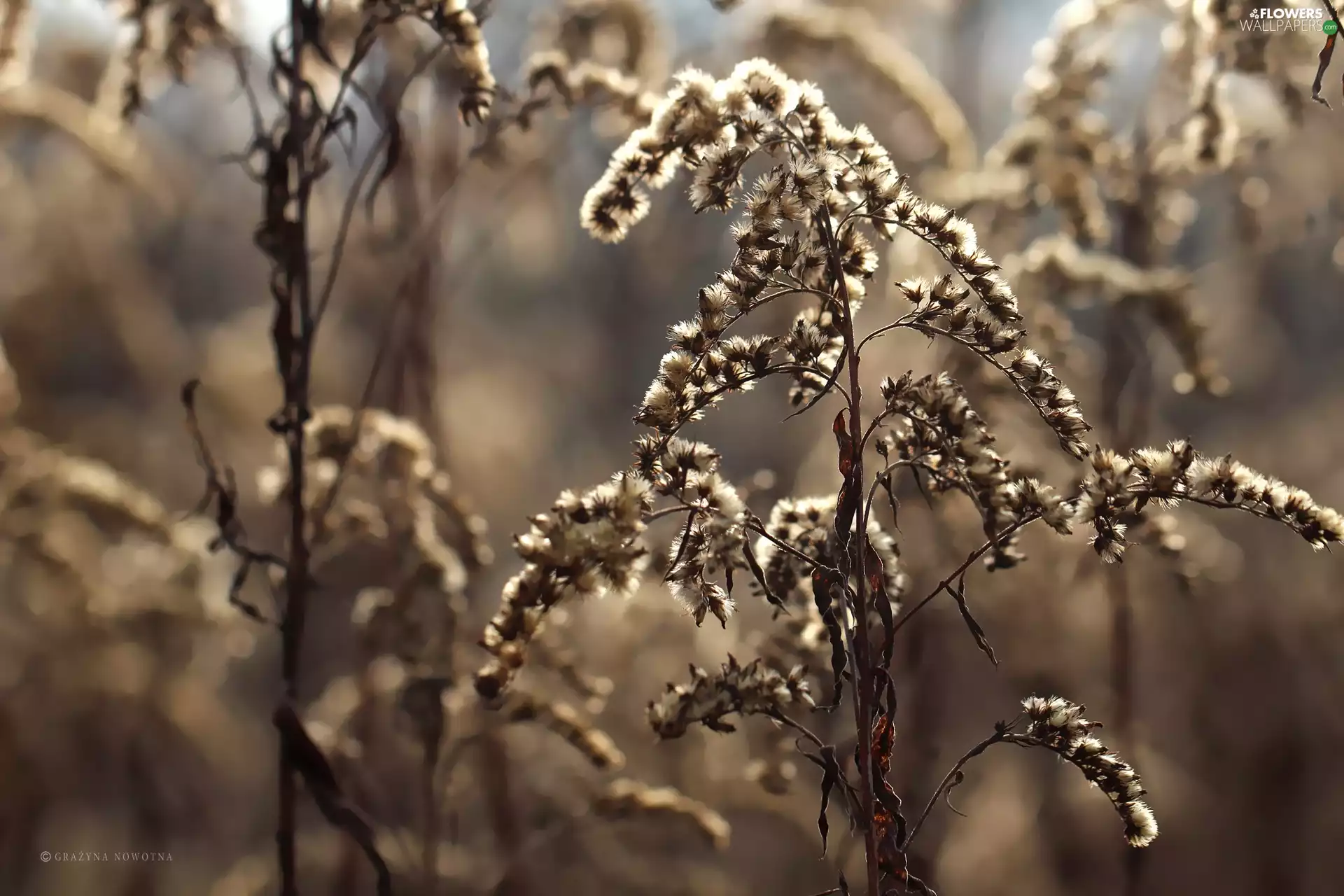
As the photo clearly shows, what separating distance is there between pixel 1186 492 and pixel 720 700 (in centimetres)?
57

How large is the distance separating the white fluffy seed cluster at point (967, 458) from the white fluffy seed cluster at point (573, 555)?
337 millimetres

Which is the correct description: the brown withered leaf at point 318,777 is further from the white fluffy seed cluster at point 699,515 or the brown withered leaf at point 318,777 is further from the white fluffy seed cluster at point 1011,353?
the white fluffy seed cluster at point 1011,353

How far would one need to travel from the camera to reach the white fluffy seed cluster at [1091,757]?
3.59 feet

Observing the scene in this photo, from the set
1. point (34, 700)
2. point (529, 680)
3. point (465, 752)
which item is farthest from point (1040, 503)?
point (34, 700)

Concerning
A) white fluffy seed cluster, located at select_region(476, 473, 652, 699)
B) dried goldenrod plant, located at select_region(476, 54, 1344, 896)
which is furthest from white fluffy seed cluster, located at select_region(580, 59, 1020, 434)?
white fluffy seed cluster, located at select_region(476, 473, 652, 699)

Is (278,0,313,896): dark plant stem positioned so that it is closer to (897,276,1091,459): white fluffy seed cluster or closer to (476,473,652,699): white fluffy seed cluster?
(476,473,652,699): white fluffy seed cluster

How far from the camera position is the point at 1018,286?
7.57 feet

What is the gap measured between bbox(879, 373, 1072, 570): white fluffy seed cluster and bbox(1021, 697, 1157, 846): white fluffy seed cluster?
0.67 ft

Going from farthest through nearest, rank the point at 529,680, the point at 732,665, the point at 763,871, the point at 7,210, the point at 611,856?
the point at 7,210 < the point at 763,871 < the point at 611,856 < the point at 529,680 < the point at 732,665

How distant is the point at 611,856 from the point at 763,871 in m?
0.64

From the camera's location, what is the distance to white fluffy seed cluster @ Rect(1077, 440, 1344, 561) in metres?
1.05

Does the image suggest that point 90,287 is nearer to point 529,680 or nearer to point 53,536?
point 53,536

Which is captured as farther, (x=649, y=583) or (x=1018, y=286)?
(x=649, y=583)

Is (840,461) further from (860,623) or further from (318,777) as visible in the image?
(318,777)
